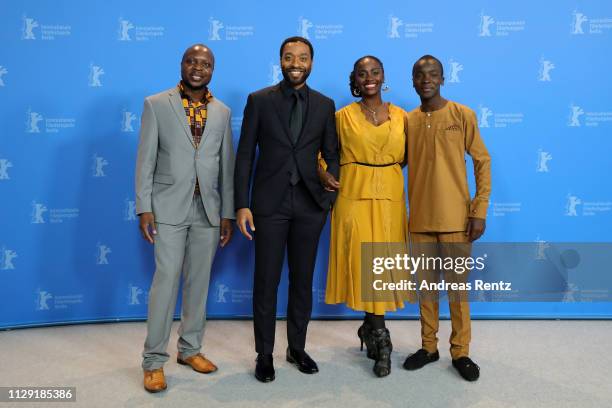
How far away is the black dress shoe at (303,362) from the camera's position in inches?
98.0

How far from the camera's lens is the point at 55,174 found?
10.7ft

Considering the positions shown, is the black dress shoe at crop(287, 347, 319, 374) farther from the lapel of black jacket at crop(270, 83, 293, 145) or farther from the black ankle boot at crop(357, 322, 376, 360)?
the lapel of black jacket at crop(270, 83, 293, 145)

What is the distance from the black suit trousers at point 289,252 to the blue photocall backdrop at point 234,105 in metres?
1.01

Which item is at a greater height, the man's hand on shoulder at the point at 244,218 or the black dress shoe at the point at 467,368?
the man's hand on shoulder at the point at 244,218

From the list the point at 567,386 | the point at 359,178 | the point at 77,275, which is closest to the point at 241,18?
the point at 359,178

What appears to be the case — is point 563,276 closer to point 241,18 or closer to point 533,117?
point 533,117

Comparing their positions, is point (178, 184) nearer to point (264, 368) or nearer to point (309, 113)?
point (309, 113)

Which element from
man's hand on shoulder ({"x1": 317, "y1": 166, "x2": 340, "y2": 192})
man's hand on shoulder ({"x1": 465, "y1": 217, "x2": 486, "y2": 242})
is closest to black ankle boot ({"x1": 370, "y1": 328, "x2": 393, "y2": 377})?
man's hand on shoulder ({"x1": 465, "y1": 217, "x2": 486, "y2": 242})

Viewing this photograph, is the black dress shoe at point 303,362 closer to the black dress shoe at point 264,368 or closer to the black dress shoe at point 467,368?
the black dress shoe at point 264,368

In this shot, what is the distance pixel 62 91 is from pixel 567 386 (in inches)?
140

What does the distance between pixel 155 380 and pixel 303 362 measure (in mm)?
756

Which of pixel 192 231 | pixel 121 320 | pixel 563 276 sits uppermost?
pixel 192 231

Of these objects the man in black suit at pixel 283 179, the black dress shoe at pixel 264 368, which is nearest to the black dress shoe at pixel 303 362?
the man in black suit at pixel 283 179

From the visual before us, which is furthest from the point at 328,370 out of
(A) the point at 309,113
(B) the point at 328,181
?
(A) the point at 309,113
